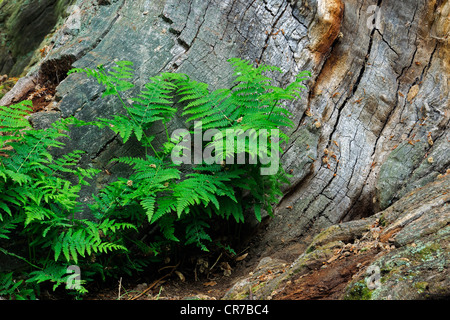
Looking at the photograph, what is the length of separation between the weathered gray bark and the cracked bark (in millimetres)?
11

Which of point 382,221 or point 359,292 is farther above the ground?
point 382,221

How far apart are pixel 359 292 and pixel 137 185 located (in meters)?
1.92

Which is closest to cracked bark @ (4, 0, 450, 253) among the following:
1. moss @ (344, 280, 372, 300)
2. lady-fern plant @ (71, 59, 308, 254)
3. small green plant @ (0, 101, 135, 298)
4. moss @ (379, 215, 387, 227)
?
lady-fern plant @ (71, 59, 308, 254)

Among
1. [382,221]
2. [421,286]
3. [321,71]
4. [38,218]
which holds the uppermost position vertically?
[321,71]

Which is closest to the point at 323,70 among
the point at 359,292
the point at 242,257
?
the point at 242,257

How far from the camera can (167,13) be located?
4230mm

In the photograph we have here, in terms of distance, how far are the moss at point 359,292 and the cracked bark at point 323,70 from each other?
1.55 metres

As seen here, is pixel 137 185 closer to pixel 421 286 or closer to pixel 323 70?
pixel 421 286

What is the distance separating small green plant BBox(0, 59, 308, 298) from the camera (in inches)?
120

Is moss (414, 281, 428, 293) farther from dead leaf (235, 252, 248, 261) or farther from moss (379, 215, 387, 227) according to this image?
dead leaf (235, 252, 248, 261)

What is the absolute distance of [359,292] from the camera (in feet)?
7.57
